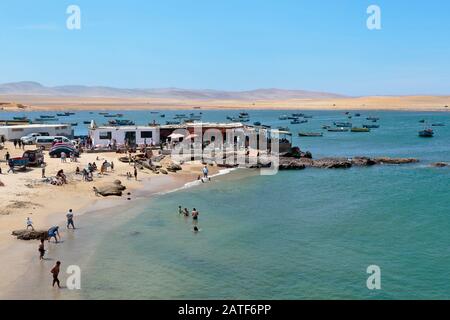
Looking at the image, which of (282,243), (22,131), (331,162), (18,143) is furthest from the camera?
(22,131)

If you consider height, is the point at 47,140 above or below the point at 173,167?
above

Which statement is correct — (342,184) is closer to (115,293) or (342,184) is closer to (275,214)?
(275,214)

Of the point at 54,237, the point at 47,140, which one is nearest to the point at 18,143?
the point at 47,140

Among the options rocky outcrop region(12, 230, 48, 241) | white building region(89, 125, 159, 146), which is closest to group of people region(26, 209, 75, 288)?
rocky outcrop region(12, 230, 48, 241)

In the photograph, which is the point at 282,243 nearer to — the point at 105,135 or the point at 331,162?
the point at 331,162

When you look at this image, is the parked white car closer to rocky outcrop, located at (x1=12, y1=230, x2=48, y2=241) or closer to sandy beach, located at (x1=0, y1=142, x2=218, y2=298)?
sandy beach, located at (x1=0, y1=142, x2=218, y2=298)

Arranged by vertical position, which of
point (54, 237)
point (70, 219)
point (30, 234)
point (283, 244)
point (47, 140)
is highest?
point (47, 140)
